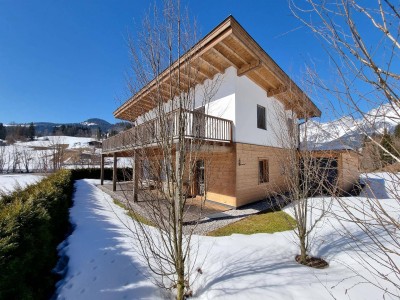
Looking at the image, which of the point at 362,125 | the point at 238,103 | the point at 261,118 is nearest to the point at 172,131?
the point at 362,125

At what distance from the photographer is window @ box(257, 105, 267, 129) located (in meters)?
Result: 11.9

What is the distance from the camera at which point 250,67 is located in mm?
9711

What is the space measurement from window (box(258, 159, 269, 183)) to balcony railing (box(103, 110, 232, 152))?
3333 mm

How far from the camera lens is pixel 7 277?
2.89m

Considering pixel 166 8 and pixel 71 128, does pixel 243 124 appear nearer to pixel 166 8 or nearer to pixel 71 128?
pixel 166 8

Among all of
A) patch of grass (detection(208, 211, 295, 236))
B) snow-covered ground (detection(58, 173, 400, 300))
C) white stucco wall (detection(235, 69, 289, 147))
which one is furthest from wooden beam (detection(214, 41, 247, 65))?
snow-covered ground (detection(58, 173, 400, 300))

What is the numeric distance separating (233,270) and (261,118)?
9621 mm

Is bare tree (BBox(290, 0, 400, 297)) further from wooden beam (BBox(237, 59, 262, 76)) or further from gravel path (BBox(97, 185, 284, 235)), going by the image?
wooden beam (BBox(237, 59, 262, 76))

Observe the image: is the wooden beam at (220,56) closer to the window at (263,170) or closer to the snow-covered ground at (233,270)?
the window at (263,170)

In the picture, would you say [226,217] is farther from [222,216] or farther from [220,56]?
[220,56]

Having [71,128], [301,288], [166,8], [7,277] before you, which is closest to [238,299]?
[301,288]

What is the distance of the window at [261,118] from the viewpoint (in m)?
11.9

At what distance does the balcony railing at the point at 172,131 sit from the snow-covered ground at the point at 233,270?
4.52 feet

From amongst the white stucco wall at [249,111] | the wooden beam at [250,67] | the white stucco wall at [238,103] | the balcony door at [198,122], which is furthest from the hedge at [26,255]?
the wooden beam at [250,67]
